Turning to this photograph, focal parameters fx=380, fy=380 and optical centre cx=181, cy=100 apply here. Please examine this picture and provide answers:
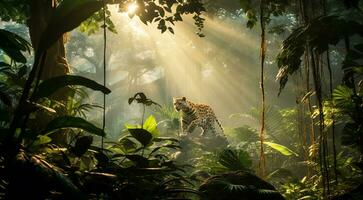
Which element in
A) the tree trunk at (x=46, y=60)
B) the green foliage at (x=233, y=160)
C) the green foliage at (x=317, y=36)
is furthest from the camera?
the green foliage at (x=233, y=160)

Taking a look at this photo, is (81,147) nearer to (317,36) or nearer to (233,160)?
(317,36)

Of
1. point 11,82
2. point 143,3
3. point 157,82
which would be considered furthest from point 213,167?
point 157,82

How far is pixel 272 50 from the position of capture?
25016 mm

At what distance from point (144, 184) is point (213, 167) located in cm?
227

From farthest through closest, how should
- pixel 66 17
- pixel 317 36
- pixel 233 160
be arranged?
pixel 233 160 < pixel 317 36 < pixel 66 17

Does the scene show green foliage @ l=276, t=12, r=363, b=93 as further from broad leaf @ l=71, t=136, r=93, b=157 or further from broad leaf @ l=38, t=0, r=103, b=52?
broad leaf @ l=38, t=0, r=103, b=52

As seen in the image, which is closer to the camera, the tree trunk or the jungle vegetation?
the jungle vegetation

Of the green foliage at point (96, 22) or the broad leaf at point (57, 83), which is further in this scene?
the green foliage at point (96, 22)

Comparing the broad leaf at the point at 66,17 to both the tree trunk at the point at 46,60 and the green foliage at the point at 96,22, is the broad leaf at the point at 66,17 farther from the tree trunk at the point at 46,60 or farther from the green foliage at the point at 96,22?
the green foliage at the point at 96,22

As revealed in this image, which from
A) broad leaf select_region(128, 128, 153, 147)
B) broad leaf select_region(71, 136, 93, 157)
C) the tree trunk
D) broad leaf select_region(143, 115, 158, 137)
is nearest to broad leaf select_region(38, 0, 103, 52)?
broad leaf select_region(71, 136, 93, 157)

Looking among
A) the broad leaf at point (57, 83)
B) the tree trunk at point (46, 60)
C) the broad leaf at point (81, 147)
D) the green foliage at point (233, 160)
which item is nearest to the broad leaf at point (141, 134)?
the broad leaf at point (81, 147)

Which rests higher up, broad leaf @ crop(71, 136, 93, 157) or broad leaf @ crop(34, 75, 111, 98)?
broad leaf @ crop(34, 75, 111, 98)

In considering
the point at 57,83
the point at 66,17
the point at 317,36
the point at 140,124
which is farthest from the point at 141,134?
the point at 140,124

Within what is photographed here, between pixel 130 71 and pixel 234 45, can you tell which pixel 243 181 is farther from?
pixel 130 71
